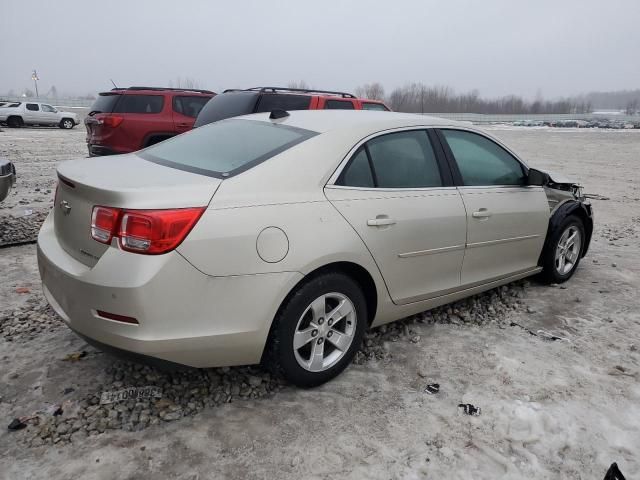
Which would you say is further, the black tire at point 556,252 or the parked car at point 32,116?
the parked car at point 32,116

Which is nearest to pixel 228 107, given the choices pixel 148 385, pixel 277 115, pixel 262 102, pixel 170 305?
pixel 262 102

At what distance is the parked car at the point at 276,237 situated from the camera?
2.38m

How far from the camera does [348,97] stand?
847 cm

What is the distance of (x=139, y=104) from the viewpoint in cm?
955

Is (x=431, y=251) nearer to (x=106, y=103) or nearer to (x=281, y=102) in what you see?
(x=281, y=102)

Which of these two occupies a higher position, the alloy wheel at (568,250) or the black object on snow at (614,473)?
the alloy wheel at (568,250)

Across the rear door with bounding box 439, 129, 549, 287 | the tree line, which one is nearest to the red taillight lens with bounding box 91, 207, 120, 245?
the rear door with bounding box 439, 129, 549, 287

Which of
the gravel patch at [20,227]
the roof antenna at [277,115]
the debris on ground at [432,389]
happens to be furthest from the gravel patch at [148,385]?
the gravel patch at [20,227]

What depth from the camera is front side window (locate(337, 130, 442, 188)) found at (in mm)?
3113

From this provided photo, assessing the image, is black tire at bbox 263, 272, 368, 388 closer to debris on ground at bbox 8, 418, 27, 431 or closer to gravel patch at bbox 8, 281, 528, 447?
gravel patch at bbox 8, 281, 528, 447

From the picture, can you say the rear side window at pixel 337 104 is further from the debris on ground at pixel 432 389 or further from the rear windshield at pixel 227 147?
the debris on ground at pixel 432 389

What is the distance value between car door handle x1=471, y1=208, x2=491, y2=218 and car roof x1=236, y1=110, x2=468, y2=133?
700 mm

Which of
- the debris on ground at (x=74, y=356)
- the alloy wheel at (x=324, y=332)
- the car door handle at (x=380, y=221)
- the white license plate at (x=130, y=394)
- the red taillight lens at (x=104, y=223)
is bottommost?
the white license plate at (x=130, y=394)

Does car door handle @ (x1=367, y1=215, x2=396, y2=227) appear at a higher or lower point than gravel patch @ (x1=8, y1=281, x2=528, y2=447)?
higher
